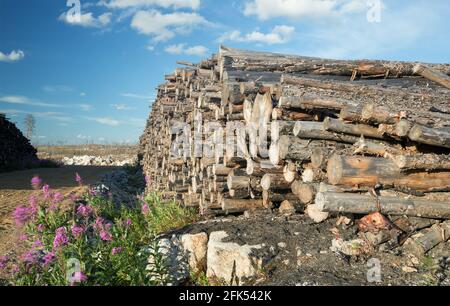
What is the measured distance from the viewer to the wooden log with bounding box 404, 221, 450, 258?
4.40m

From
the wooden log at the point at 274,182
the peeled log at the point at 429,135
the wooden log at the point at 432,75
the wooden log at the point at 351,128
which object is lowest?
the wooden log at the point at 274,182

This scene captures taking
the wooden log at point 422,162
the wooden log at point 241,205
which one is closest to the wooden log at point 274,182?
the wooden log at point 241,205

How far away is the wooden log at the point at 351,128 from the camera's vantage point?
4.88 metres

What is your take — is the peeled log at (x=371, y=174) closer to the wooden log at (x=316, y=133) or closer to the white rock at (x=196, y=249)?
the wooden log at (x=316, y=133)

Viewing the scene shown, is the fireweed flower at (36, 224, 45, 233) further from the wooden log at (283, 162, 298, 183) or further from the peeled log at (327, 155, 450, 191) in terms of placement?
the peeled log at (327, 155, 450, 191)

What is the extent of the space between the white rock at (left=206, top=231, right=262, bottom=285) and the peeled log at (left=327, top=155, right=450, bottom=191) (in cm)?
130

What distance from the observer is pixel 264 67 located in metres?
7.45

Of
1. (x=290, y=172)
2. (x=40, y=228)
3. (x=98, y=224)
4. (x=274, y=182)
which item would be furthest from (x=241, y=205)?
(x=40, y=228)

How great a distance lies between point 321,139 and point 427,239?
1687 mm

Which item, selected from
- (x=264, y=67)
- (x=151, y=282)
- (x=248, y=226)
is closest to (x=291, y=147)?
(x=248, y=226)

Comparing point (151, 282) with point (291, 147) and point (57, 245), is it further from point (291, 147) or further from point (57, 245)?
point (291, 147)

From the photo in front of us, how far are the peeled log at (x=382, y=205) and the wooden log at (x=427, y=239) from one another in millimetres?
148

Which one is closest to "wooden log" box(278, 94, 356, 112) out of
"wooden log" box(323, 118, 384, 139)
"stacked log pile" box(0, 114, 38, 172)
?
"wooden log" box(323, 118, 384, 139)

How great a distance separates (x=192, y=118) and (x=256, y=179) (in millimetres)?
3313
